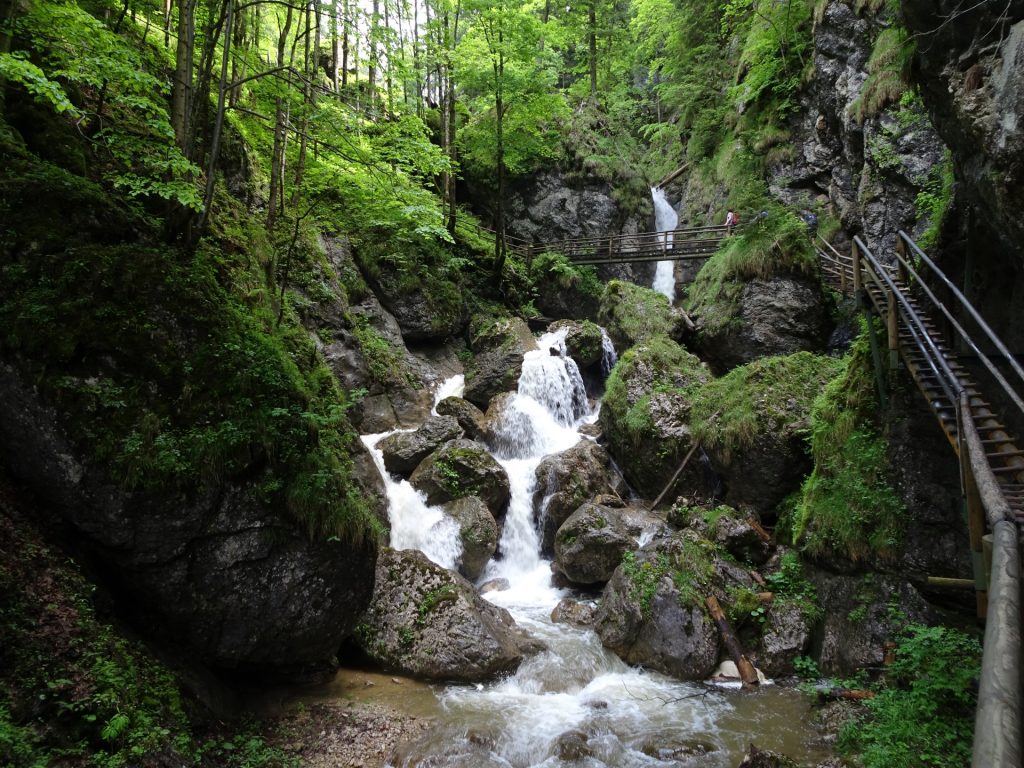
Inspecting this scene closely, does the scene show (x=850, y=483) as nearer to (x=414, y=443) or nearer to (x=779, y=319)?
(x=779, y=319)

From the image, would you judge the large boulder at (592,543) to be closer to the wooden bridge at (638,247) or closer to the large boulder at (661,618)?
the large boulder at (661,618)

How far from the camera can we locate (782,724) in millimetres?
6098

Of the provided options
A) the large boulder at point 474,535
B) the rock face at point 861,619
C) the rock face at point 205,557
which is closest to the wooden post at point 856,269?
the rock face at point 861,619

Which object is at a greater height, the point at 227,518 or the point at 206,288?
the point at 206,288

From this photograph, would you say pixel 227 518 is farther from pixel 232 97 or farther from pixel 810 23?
pixel 810 23

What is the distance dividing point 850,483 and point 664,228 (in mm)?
20871

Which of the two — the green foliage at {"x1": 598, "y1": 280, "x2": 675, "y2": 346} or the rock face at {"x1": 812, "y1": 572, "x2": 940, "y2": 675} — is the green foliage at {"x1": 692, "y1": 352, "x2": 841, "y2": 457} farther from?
the green foliage at {"x1": 598, "y1": 280, "x2": 675, "y2": 346}

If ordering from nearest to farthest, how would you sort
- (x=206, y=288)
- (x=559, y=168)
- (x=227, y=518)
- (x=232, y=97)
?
(x=227, y=518), (x=206, y=288), (x=232, y=97), (x=559, y=168)

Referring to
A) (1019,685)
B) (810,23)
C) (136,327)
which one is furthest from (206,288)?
(810,23)

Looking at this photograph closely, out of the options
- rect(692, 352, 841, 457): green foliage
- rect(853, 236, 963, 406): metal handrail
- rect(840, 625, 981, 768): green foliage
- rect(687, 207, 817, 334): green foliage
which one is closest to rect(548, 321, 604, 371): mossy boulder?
rect(687, 207, 817, 334): green foliage

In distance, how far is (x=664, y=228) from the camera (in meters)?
26.0

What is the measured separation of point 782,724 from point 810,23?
1937cm

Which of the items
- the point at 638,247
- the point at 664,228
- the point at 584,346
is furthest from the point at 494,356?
the point at 664,228

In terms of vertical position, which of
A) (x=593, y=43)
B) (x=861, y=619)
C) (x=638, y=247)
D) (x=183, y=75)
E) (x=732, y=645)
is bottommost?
(x=732, y=645)
